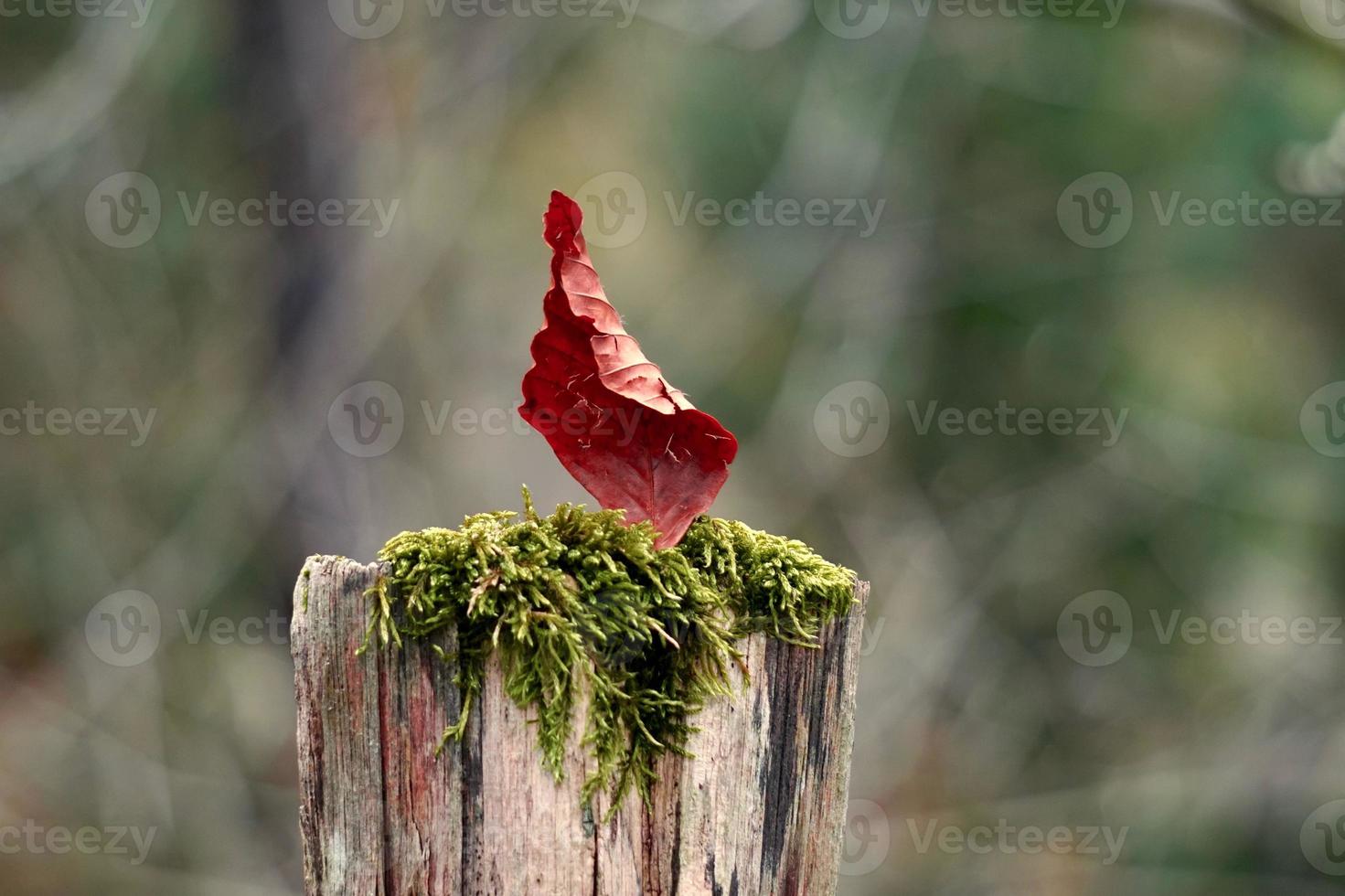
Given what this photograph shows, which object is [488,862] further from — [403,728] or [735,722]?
[735,722]

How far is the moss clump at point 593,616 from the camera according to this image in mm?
1664

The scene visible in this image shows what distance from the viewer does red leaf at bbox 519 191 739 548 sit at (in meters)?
1.79

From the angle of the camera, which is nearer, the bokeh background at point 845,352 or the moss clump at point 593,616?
the moss clump at point 593,616

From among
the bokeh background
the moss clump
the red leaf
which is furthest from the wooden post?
the bokeh background

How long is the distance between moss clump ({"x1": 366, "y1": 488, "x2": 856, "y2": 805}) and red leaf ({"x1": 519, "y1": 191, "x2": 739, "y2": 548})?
0.38 feet

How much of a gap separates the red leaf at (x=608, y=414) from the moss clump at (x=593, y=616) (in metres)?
0.12

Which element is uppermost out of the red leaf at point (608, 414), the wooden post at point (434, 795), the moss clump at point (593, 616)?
the red leaf at point (608, 414)

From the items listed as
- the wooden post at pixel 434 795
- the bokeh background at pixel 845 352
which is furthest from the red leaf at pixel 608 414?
the bokeh background at pixel 845 352

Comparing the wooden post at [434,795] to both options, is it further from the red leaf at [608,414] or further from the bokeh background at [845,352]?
the bokeh background at [845,352]

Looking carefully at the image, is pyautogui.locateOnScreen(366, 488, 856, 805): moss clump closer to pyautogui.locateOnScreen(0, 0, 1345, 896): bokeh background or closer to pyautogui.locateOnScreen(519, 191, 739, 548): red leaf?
pyautogui.locateOnScreen(519, 191, 739, 548): red leaf

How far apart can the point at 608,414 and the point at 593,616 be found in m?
0.37

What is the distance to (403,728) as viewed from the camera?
1.68 meters

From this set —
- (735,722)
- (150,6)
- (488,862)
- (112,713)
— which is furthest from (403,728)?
(150,6)

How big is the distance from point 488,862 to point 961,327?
4872mm
